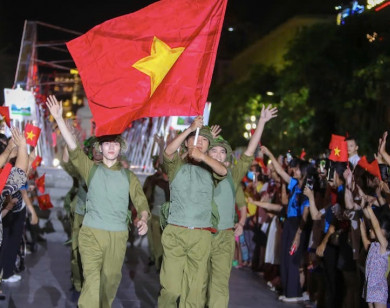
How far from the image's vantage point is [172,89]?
7.60m

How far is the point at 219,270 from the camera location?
25.8 feet

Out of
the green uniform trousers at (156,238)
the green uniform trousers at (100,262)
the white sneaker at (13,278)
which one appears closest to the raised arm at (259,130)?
the green uniform trousers at (100,262)

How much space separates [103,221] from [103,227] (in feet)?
0.20

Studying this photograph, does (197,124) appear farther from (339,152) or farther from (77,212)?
(339,152)

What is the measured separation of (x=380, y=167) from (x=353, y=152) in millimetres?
2161

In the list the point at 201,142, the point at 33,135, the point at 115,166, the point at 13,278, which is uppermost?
the point at 201,142

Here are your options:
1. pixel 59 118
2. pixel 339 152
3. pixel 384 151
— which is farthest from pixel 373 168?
pixel 59 118

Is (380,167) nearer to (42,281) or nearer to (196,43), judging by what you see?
(196,43)

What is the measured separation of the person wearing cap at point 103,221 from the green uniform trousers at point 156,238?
4.74 metres

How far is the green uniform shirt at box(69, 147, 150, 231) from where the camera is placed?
7430mm

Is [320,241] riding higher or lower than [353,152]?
lower

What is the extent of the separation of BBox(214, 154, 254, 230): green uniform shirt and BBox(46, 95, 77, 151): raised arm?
1.74 metres

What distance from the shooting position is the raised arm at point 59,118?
7.12 meters

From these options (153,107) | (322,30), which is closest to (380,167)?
(153,107)
